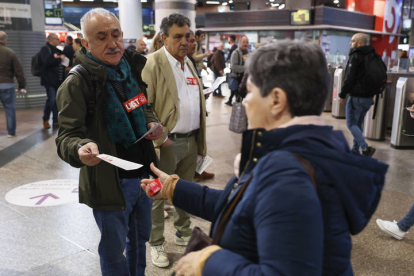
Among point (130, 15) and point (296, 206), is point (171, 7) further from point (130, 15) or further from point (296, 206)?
point (130, 15)

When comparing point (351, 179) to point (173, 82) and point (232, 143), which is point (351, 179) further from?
point (232, 143)

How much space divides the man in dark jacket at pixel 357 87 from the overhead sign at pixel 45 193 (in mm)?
4164

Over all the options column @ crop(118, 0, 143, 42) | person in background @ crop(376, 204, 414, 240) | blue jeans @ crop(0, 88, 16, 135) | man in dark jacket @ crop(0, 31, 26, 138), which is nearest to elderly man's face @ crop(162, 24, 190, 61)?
person in background @ crop(376, 204, 414, 240)

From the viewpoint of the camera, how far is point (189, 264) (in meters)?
1.13

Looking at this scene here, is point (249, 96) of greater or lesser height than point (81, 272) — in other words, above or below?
above

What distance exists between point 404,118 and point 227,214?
22.0 feet

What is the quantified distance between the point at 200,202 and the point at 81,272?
72.6 inches

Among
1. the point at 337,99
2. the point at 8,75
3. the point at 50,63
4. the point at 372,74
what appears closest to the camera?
the point at 372,74

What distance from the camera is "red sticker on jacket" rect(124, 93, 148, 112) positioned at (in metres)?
2.13

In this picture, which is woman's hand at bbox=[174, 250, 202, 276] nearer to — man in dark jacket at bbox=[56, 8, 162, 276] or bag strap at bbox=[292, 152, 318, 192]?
bag strap at bbox=[292, 152, 318, 192]

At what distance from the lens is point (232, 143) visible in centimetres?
711

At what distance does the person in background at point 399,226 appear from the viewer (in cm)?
347

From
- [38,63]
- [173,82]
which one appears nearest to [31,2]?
[38,63]

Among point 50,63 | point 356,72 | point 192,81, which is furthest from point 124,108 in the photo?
point 50,63
